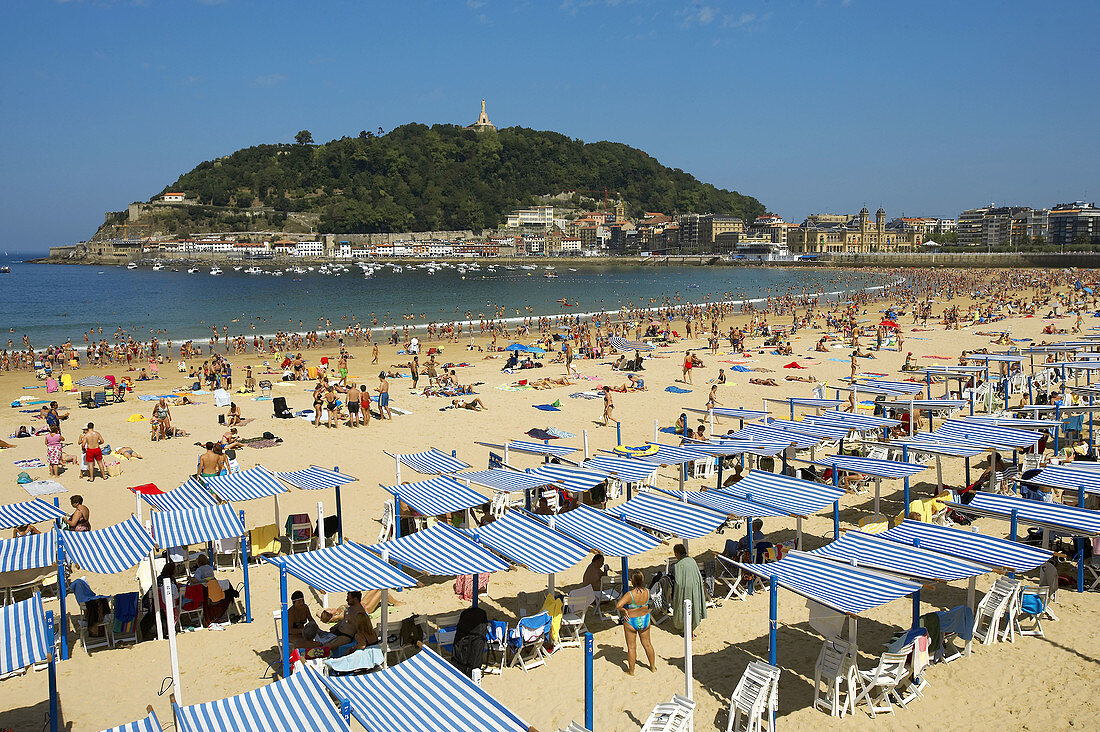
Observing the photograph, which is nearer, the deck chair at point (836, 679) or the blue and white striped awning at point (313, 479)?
the deck chair at point (836, 679)

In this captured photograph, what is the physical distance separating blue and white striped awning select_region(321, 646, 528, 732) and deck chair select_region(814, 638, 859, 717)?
99.3 inches

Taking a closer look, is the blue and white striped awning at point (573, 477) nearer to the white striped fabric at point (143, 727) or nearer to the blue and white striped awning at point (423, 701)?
the blue and white striped awning at point (423, 701)

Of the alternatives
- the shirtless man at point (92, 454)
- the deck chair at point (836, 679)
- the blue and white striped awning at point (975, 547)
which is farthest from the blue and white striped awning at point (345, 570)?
the shirtless man at point (92, 454)

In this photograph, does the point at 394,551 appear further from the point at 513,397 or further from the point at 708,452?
the point at 513,397

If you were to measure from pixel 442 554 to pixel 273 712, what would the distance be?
281cm

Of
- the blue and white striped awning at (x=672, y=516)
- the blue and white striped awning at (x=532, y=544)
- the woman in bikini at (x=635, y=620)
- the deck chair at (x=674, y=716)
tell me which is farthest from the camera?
the blue and white striped awning at (x=672, y=516)

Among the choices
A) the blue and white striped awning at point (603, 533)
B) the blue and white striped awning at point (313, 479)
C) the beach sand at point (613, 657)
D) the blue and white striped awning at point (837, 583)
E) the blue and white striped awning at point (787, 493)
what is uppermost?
the blue and white striped awning at point (837, 583)

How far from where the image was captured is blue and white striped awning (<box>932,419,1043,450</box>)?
1066 centimetres

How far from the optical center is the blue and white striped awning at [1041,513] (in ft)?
25.4

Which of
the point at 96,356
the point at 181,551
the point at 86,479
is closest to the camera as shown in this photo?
the point at 181,551

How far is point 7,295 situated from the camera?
8338cm

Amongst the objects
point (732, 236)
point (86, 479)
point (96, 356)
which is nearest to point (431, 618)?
point (86, 479)

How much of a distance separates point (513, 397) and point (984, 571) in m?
14.9

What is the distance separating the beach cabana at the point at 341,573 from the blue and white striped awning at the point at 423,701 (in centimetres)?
119
